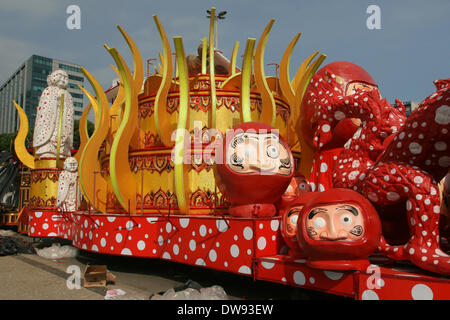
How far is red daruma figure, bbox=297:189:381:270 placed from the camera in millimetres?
4629

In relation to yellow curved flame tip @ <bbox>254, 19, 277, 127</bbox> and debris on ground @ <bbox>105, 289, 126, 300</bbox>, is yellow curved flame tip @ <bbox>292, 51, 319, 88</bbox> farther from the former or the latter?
debris on ground @ <bbox>105, 289, 126, 300</bbox>

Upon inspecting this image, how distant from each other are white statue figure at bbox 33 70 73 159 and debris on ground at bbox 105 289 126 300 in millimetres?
9402

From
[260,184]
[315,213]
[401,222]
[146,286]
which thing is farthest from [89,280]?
[401,222]

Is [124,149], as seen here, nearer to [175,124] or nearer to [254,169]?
[175,124]

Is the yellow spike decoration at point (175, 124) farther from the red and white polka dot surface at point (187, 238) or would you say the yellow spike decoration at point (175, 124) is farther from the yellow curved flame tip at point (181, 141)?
the red and white polka dot surface at point (187, 238)

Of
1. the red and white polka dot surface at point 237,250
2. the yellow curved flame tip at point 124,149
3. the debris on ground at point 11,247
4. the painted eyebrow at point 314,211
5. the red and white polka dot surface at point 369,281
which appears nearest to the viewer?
the red and white polka dot surface at point 369,281

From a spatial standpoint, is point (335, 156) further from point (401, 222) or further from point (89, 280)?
point (89, 280)

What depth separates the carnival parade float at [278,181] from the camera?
461cm

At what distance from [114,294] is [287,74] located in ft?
21.9

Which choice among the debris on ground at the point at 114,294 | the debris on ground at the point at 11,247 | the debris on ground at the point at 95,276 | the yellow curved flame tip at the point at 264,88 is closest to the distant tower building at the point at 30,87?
the debris on ground at the point at 11,247

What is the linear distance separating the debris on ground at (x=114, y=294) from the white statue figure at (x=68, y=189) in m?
6.46

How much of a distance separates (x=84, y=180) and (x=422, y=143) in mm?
7848

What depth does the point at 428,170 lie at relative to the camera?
4777 millimetres

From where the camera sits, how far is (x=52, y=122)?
48.9 feet
